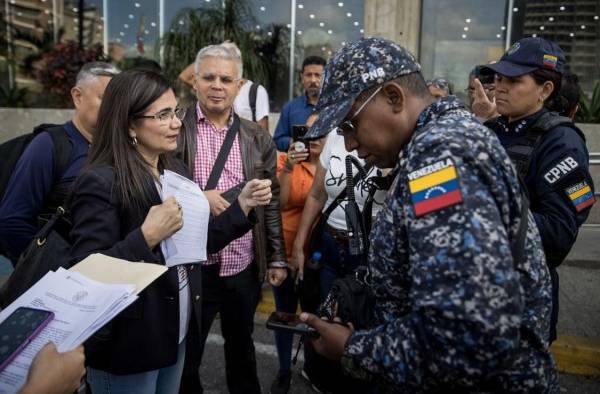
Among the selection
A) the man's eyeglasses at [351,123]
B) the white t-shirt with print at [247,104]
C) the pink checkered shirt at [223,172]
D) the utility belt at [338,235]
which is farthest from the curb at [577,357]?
the white t-shirt with print at [247,104]

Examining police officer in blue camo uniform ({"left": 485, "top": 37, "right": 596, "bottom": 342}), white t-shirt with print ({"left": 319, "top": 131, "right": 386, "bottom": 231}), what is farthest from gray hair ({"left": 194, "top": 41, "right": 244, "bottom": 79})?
police officer in blue camo uniform ({"left": 485, "top": 37, "right": 596, "bottom": 342})

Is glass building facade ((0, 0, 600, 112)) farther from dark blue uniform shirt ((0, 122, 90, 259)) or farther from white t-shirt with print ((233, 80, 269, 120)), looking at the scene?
dark blue uniform shirt ((0, 122, 90, 259))

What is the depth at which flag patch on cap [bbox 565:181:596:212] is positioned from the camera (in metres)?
2.22

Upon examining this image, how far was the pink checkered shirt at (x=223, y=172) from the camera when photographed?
288cm

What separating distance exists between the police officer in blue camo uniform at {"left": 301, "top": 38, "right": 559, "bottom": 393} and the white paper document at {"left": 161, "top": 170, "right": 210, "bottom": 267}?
0.73 metres

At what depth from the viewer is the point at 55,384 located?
51.7 inches

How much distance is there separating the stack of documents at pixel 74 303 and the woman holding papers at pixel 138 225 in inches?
12.1

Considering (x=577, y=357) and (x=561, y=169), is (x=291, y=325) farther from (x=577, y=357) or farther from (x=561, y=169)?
(x=577, y=357)

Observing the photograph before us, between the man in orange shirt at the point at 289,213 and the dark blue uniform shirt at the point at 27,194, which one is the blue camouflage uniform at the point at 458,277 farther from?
the man in orange shirt at the point at 289,213

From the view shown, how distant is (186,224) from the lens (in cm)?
211

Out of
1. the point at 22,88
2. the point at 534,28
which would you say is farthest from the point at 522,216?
the point at 22,88

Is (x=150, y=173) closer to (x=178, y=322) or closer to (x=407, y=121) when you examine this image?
(x=178, y=322)

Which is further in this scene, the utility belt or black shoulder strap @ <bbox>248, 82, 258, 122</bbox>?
black shoulder strap @ <bbox>248, 82, 258, 122</bbox>

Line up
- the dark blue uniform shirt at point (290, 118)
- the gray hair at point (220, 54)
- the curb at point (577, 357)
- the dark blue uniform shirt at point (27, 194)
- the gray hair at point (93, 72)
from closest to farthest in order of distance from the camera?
1. the dark blue uniform shirt at point (27, 194)
2. the gray hair at point (93, 72)
3. the gray hair at point (220, 54)
4. the curb at point (577, 357)
5. the dark blue uniform shirt at point (290, 118)
